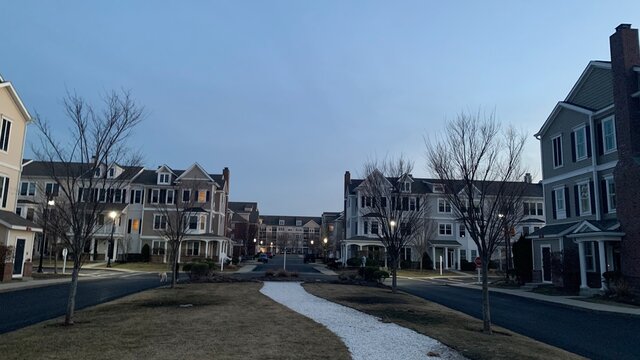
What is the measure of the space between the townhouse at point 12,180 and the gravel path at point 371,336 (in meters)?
20.7

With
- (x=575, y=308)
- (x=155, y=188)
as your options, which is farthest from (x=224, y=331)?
(x=155, y=188)

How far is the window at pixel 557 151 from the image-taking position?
102 feet

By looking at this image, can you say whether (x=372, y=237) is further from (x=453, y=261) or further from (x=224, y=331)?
(x=224, y=331)

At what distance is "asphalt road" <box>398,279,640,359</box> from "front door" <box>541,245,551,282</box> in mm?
9540

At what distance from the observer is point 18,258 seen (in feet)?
93.5

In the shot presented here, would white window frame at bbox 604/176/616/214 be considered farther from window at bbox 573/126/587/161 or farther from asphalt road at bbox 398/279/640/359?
asphalt road at bbox 398/279/640/359

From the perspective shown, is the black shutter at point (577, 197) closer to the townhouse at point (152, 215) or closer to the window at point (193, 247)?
the townhouse at point (152, 215)

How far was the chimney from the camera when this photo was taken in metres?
23.9

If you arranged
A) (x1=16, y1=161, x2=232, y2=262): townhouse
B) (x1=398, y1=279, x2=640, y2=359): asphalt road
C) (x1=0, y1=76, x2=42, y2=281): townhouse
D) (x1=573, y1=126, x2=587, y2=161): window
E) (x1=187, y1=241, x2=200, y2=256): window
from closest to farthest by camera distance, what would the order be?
(x1=398, y1=279, x2=640, y2=359): asphalt road
(x1=0, y1=76, x2=42, y2=281): townhouse
(x1=573, y1=126, x2=587, y2=161): window
(x1=16, y1=161, x2=232, y2=262): townhouse
(x1=187, y1=241, x2=200, y2=256): window

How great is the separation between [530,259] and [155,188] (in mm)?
42150

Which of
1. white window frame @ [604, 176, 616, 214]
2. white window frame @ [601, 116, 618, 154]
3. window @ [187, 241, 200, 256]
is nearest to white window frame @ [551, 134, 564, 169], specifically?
white window frame @ [601, 116, 618, 154]

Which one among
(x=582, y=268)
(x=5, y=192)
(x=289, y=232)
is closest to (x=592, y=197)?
(x=582, y=268)

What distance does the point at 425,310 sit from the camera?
1625 cm

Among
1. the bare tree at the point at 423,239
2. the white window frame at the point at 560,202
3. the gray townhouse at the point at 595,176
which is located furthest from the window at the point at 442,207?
the white window frame at the point at 560,202
